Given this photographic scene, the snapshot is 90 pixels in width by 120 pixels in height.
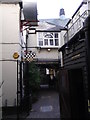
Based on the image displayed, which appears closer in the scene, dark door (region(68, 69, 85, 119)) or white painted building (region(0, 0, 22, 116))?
dark door (region(68, 69, 85, 119))

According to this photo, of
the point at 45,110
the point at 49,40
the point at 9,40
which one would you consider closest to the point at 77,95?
the point at 45,110

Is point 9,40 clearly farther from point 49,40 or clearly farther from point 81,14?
point 49,40

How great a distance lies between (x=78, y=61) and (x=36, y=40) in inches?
949

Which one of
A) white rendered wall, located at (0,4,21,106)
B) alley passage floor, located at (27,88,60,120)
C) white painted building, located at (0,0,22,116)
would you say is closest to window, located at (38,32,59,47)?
alley passage floor, located at (27,88,60,120)

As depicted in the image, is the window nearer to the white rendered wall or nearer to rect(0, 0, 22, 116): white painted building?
rect(0, 0, 22, 116): white painted building

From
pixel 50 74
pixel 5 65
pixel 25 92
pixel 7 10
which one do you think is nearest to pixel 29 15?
pixel 7 10

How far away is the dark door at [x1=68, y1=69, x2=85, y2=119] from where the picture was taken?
8953 mm

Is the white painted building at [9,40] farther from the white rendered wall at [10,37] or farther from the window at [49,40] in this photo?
the window at [49,40]

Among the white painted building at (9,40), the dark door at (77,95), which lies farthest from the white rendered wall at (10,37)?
the dark door at (77,95)

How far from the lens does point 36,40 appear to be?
32.3m

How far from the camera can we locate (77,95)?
29.7 ft

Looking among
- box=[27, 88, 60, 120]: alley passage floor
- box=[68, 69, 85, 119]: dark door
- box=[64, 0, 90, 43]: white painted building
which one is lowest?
box=[27, 88, 60, 120]: alley passage floor

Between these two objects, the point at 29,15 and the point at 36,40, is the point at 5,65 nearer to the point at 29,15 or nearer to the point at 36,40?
the point at 29,15

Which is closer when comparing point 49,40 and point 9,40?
point 9,40
